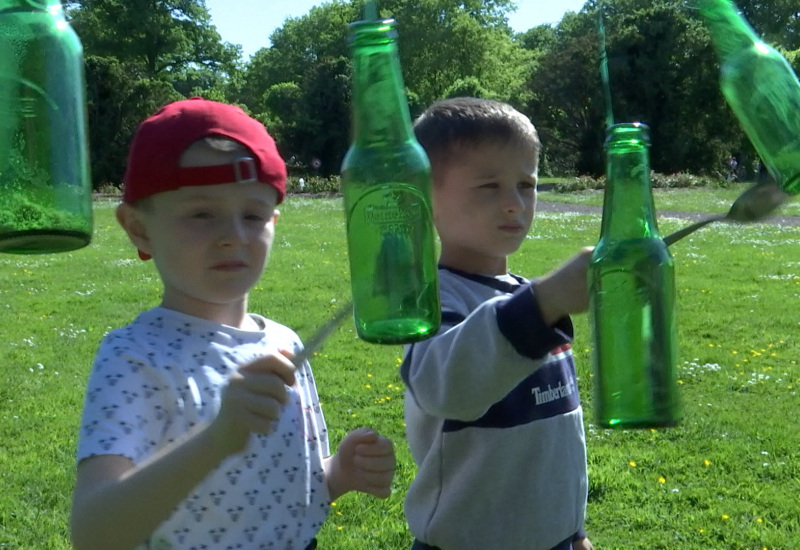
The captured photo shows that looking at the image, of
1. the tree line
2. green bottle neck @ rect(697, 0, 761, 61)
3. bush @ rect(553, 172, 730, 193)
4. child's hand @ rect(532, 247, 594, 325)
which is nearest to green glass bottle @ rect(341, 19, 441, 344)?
the tree line

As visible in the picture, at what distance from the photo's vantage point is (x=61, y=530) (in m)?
5.00

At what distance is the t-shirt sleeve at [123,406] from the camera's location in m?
1.83

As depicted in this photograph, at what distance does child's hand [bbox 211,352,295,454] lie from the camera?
1.55 metres

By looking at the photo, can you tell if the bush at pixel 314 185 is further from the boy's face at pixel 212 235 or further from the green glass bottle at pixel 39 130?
the green glass bottle at pixel 39 130

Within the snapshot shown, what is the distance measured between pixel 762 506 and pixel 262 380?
4757 millimetres

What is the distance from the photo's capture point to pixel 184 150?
1944mm

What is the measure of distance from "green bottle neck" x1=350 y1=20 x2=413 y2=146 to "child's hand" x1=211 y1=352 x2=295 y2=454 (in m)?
0.41

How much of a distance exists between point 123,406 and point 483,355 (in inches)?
28.4

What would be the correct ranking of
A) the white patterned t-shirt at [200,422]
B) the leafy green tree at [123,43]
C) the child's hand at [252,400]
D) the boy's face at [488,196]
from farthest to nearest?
1. the leafy green tree at [123,43]
2. the boy's face at [488,196]
3. the white patterned t-shirt at [200,422]
4. the child's hand at [252,400]

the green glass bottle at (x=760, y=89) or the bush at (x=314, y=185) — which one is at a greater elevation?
the green glass bottle at (x=760, y=89)

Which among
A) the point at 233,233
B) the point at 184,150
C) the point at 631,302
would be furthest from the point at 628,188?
the point at 184,150

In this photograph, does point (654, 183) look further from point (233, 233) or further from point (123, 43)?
point (233, 233)

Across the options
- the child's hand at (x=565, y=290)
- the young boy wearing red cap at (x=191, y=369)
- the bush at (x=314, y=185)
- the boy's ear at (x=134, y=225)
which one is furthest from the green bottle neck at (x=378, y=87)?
the bush at (x=314, y=185)

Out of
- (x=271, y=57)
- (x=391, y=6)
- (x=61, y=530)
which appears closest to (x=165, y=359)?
(x=391, y=6)
